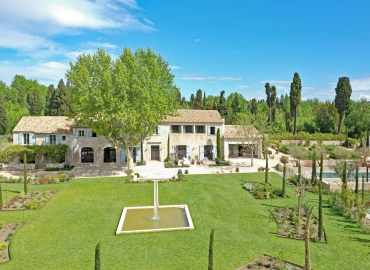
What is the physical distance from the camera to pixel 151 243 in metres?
16.1

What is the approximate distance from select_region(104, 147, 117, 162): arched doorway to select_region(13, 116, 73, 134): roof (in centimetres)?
540

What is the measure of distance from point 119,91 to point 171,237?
18.2 meters

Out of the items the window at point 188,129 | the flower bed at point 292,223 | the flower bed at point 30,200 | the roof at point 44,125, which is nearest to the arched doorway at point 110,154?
the roof at point 44,125

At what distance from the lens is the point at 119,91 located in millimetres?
30172

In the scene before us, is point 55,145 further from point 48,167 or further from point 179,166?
point 179,166

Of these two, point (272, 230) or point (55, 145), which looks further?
point (55, 145)

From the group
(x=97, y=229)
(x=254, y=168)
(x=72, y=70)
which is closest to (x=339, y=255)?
(x=97, y=229)

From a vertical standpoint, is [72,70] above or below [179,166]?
above

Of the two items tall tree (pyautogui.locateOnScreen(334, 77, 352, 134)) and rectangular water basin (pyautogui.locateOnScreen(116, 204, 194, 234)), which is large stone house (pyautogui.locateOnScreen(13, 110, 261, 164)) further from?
tall tree (pyautogui.locateOnScreen(334, 77, 352, 134))

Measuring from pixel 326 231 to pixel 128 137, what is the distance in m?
22.6

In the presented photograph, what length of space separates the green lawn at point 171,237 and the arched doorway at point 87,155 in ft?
43.1

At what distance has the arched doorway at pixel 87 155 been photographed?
38.7m

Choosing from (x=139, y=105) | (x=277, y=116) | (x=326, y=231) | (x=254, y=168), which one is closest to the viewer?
(x=326, y=231)

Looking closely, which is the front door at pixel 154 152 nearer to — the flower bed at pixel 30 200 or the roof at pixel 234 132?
the roof at pixel 234 132
